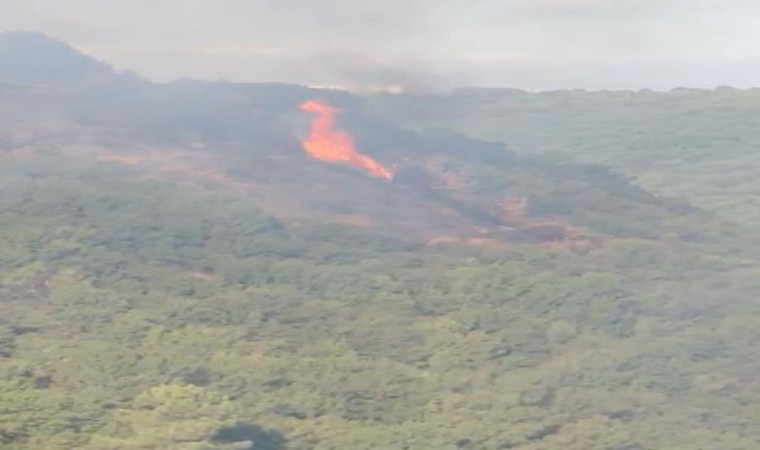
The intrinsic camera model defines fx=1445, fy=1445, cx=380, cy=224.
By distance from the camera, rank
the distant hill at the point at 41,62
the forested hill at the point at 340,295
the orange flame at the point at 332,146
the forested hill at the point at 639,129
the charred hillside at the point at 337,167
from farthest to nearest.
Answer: the forested hill at the point at 639,129, the distant hill at the point at 41,62, the orange flame at the point at 332,146, the charred hillside at the point at 337,167, the forested hill at the point at 340,295

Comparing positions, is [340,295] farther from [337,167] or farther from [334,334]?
[337,167]

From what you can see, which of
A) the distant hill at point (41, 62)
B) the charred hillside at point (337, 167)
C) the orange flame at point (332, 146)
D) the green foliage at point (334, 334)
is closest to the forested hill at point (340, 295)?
the green foliage at point (334, 334)

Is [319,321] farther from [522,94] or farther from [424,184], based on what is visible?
[522,94]

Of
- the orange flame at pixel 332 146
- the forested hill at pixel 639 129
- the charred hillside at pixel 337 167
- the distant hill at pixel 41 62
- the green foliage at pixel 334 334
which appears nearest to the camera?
the green foliage at pixel 334 334

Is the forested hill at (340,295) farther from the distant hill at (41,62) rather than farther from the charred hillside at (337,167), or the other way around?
the distant hill at (41,62)

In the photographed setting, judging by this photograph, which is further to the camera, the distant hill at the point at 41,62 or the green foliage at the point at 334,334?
the distant hill at the point at 41,62

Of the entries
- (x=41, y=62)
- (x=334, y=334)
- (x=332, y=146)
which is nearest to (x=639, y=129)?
(x=41, y=62)

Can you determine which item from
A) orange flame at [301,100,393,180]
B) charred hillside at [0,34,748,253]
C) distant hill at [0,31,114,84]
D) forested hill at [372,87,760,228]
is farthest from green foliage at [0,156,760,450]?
forested hill at [372,87,760,228]

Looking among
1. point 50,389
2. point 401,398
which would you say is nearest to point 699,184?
point 401,398

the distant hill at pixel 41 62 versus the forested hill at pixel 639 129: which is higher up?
the distant hill at pixel 41 62

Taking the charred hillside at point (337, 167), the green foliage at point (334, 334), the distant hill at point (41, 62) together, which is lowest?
the green foliage at point (334, 334)
